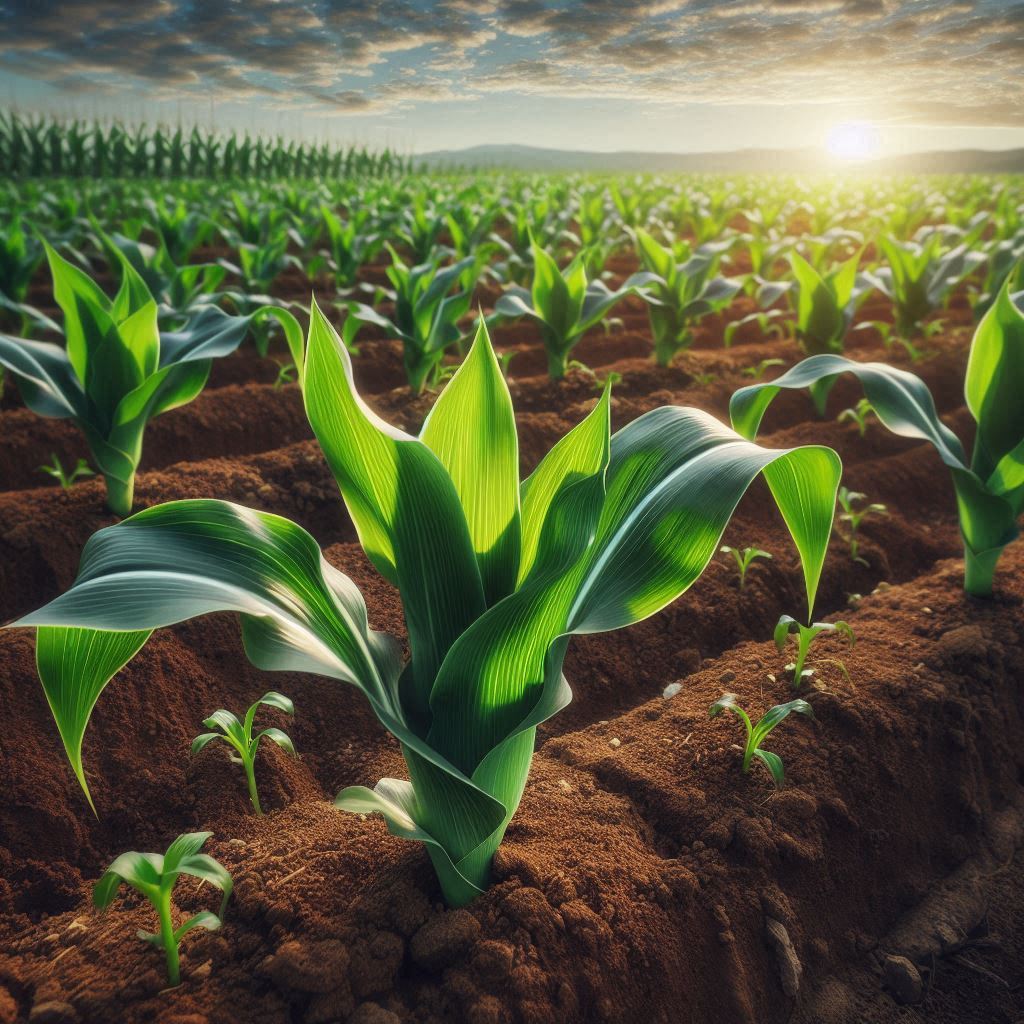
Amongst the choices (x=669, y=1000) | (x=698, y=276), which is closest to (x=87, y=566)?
(x=669, y=1000)

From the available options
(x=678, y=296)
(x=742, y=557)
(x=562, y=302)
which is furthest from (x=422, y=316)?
(x=742, y=557)

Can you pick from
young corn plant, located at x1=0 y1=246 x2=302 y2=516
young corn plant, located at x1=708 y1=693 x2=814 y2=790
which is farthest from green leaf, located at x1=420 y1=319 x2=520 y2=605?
young corn plant, located at x1=0 y1=246 x2=302 y2=516

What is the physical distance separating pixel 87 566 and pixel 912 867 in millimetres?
1796

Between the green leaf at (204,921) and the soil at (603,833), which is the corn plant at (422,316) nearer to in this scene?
the soil at (603,833)

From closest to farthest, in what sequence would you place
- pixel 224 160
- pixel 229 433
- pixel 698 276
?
pixel 229 433 < pixel 698 276 < pixel 224 160

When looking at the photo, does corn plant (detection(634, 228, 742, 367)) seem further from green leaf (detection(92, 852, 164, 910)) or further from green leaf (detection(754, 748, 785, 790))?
green leaf (detection(92, 852, 164, 910))

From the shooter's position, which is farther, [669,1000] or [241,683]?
[241,683]

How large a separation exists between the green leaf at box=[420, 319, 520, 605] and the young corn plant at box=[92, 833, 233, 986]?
61 centimetres

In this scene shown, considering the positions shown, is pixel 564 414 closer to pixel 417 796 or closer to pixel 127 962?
pixel 417 796

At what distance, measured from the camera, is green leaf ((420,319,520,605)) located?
1.38 meters

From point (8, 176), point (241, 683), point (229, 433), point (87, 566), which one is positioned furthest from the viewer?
point (8, 176)

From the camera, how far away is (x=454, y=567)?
1362 mm

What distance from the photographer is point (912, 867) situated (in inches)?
75.9

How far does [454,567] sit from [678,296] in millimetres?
3628
